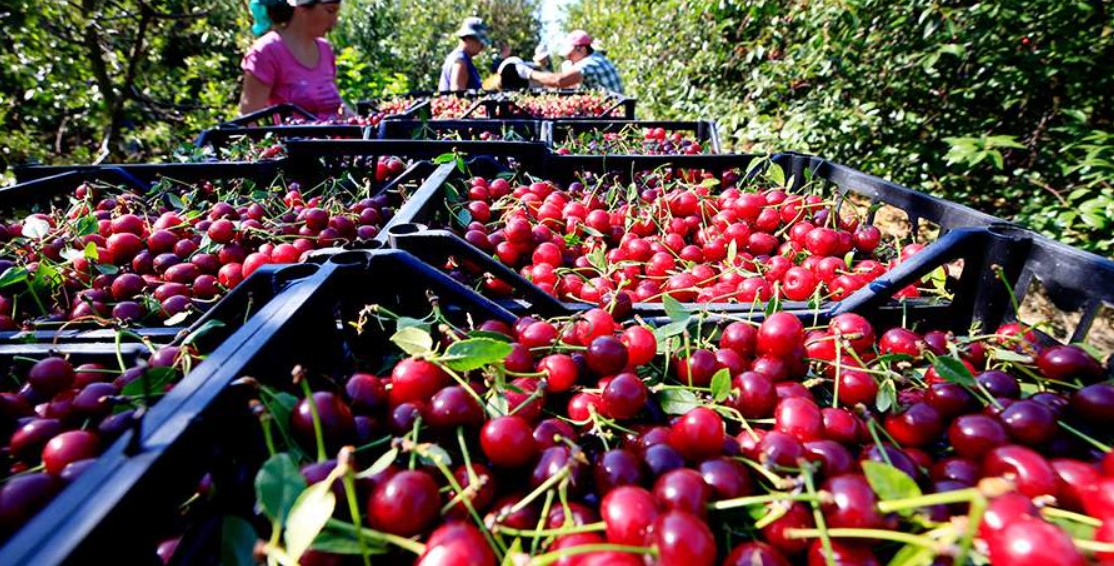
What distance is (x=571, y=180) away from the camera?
2145 mm

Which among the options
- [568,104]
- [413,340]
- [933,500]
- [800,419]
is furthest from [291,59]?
[933,500]

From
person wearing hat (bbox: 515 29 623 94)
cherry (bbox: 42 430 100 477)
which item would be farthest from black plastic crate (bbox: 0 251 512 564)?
person wearing hat (bbox: 515 29 623 94)

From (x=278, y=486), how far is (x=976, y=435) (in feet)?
2.90

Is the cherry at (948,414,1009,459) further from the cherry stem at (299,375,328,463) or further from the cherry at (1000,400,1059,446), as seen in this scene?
the cherry stem at (299,375,328,463)

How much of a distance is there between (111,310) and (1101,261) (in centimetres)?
A: 197

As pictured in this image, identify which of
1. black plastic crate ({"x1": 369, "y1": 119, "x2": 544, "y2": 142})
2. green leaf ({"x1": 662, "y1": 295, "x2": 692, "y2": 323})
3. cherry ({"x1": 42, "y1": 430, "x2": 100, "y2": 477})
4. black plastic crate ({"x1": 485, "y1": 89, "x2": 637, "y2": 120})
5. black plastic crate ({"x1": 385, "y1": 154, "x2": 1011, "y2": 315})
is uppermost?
black plastic crate ({"x1": 485, "y1": 89, "x2": 637, "y2": 120})

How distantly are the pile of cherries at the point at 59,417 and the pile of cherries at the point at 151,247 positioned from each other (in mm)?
241

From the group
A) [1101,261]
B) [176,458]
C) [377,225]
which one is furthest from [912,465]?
[377,225]

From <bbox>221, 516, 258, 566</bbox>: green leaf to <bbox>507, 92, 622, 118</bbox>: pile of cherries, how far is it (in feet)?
12.8

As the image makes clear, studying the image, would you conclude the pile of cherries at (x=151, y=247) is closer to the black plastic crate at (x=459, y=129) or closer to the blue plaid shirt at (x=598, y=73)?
the black plastic crate at (x=459, y=129)

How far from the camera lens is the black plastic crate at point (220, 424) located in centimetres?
→ 45

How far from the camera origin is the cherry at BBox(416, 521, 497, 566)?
0.55 m

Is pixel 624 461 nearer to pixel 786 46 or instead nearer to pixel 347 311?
pixel 347 311

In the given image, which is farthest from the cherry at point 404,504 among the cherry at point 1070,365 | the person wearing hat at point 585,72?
the person wearing hat at point 585,72
